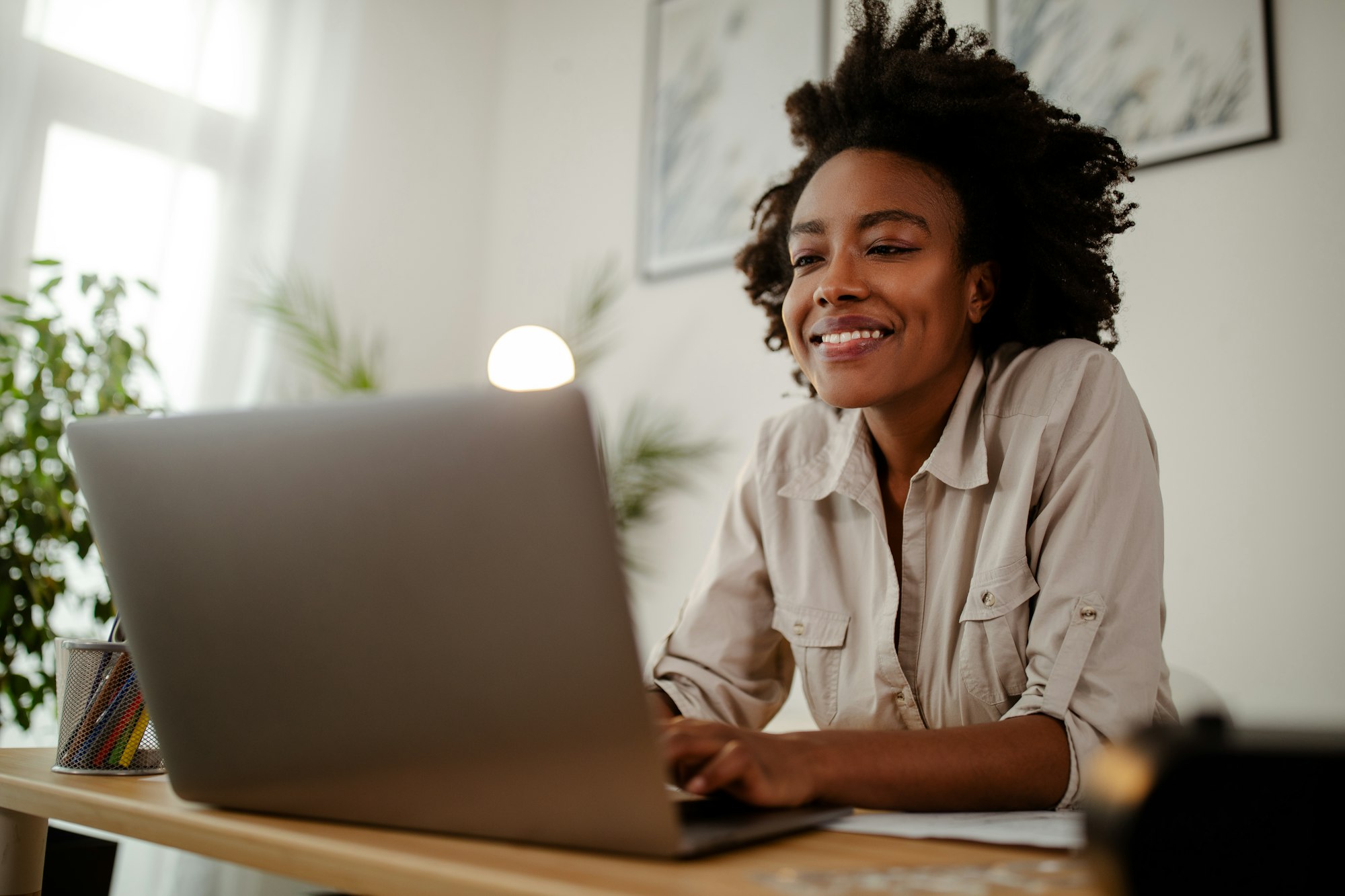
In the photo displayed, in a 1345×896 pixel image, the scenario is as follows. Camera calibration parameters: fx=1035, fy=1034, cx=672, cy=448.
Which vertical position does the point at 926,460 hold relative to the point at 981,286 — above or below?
below

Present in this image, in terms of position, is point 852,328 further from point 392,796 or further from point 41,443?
point 41,443

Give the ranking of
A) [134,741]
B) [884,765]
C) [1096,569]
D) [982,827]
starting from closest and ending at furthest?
[982,827] → [884,765] → [134,741] → [1096,569]

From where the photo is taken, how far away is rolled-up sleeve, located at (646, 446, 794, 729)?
1.21m

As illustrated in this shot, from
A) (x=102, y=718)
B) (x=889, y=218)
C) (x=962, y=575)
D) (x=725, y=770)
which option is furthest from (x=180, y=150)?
(x=725, y=770)

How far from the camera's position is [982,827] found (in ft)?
2.12

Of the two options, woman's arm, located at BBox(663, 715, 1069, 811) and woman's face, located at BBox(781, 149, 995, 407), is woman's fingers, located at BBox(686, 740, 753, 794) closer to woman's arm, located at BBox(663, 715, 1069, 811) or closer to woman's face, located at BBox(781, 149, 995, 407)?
woman's arm, located at BBox(663, 715, 1069, 811)

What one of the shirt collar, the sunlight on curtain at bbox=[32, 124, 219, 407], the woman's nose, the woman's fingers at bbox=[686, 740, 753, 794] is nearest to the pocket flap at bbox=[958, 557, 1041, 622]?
the shirt collar

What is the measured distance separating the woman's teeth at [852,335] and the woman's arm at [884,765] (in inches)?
21.9

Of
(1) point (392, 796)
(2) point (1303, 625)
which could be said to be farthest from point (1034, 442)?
(2) point (1303, 625)

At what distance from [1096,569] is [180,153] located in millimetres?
2767

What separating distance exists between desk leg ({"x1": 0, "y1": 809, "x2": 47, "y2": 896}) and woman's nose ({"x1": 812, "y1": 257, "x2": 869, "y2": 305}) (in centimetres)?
99

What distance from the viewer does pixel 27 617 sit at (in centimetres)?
198

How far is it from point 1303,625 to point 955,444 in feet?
3.86

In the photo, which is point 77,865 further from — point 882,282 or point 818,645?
point 882,282
